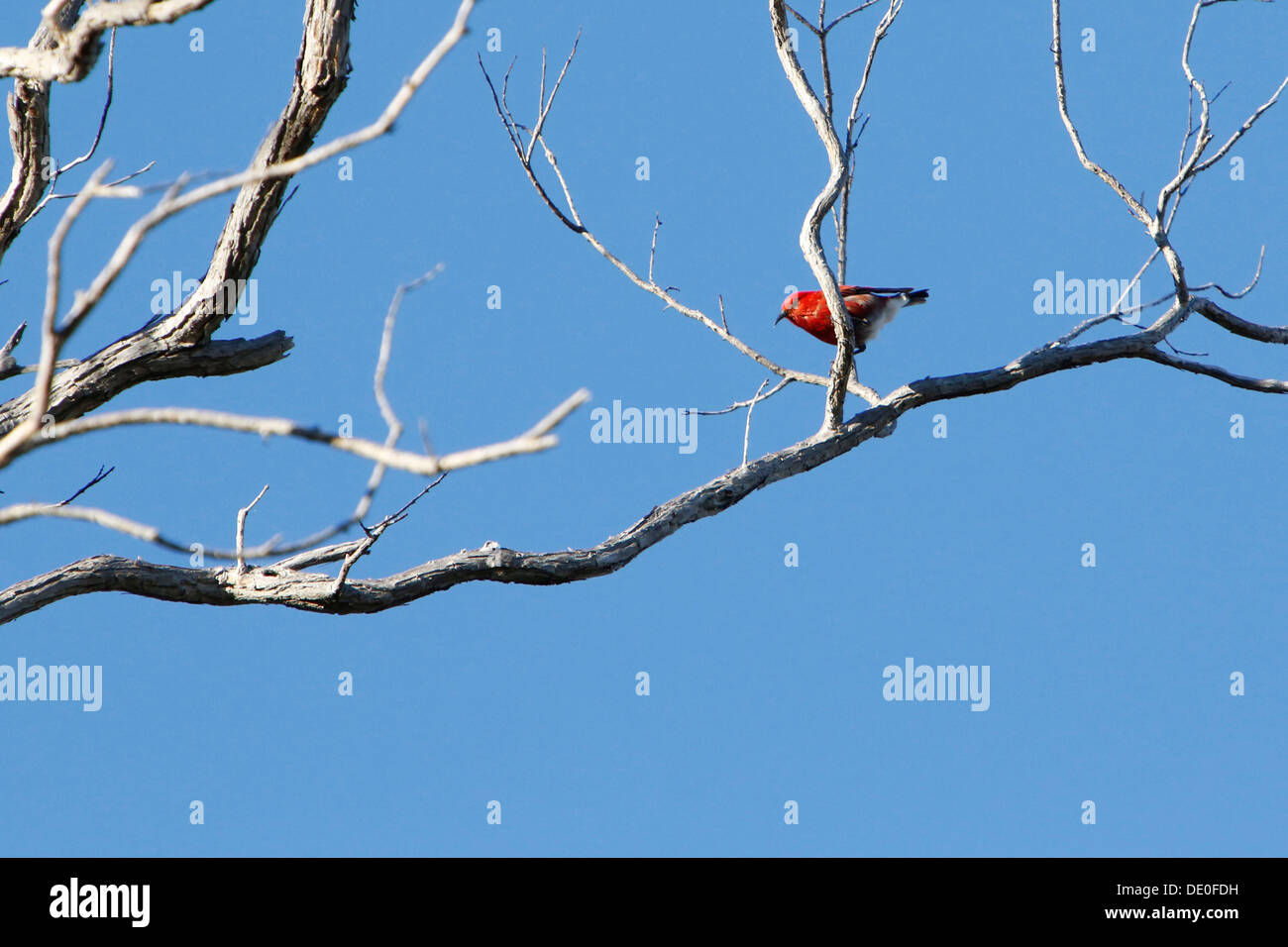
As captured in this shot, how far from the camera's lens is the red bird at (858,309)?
502 centimetres

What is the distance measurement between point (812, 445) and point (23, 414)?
2762 millimetres

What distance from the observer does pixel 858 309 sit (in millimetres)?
5055

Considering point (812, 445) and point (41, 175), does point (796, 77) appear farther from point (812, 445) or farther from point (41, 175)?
point (41, 175)

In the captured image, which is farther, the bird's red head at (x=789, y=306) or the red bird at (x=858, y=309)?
the bird's red head at (x=789, y=306)

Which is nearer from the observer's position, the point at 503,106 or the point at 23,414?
the point at 23,414

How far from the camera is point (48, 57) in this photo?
8.55 ft

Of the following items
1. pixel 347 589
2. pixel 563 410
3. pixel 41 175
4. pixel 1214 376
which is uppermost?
pixel 41 175

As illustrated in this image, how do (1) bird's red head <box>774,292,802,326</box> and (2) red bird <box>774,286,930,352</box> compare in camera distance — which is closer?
(2) red bird <box>774,286,930,352</box>

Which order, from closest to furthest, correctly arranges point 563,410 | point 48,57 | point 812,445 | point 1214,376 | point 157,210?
point 563,410 → point 157,210 → point 48,57 → point 812,445 → point 1214,376

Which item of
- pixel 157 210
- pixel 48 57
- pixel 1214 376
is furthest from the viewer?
pixel 1214 376

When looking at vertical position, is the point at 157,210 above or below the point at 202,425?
above

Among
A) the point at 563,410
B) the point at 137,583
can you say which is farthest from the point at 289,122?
the point at 563,410

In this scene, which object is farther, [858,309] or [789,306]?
[789,306]

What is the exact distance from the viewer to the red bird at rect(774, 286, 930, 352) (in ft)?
16.5
